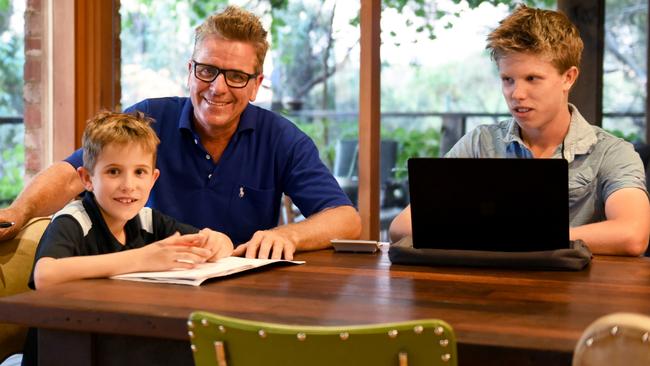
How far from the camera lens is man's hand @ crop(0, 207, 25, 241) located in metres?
2.21

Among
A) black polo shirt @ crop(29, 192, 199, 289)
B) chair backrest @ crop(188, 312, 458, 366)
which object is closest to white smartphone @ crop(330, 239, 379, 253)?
black polo shirt @ crop(29, 192, 199, 289)

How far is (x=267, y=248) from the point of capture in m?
2.16

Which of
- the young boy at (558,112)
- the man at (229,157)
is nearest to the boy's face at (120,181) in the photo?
the man at (229,157)

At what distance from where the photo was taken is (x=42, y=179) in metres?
2.54

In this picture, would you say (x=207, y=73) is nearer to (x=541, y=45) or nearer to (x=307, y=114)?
(x=541, y=45)

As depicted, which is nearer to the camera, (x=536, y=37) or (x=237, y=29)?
(x=536, y=37)

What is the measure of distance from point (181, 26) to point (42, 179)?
272cm

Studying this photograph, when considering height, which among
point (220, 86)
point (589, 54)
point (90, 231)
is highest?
point (589, 54)

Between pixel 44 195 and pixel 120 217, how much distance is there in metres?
0.48

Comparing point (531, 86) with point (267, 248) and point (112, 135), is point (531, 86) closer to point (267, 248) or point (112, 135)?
point (267, 248)

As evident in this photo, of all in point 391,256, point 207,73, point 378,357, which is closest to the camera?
point 378,357

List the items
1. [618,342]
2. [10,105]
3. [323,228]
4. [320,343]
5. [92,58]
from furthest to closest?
[10,105]
[92,58]
[323,228]
[320,343]
[618,342]

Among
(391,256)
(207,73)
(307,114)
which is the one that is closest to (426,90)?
(307,114)

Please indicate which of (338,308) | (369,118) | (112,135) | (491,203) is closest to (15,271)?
(112,135)
